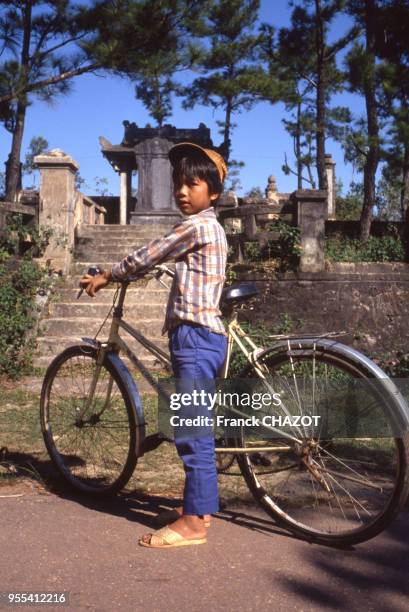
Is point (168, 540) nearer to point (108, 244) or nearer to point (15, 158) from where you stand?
point (108, 244)

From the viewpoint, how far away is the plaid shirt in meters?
2.90

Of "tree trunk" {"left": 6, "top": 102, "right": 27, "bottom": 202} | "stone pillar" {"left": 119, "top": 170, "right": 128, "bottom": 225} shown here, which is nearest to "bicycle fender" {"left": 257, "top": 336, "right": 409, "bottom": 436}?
"tree trunk" {"left": 6, "top": 102, "right": 27, "bottom": 202}

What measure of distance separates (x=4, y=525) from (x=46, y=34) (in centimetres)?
1406

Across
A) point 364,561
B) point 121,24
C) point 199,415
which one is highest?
point 121,24

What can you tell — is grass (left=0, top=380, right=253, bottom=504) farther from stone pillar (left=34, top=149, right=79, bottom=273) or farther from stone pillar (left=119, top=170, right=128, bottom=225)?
stone pillar (left=119, top=170, right=128, bottom=225)

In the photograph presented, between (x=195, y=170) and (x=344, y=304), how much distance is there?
556 cm

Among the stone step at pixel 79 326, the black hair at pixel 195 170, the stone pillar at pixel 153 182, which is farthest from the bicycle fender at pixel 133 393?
the stone pillar at pixel 153 182

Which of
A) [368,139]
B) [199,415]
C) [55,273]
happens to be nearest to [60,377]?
[199,415]

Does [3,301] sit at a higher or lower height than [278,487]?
higher

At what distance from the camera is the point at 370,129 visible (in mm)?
11422

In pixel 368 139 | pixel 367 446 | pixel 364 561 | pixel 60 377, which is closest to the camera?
pixel 364 561

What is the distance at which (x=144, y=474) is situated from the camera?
3.86 m

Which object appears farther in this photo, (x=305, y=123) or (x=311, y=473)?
(x=305, y=123)

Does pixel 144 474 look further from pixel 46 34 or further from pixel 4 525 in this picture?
pixel 46 34
